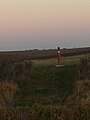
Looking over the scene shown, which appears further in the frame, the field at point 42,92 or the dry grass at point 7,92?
the dry grass at point 7,92

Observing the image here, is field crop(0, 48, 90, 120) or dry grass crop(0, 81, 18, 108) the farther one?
dry grass crop(0, 81, 18, 108)

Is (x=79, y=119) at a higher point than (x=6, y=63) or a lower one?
lower

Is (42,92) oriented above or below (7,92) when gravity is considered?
below

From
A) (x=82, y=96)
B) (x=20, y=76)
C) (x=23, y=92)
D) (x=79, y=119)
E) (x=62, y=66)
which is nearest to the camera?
(x=79, y=119)

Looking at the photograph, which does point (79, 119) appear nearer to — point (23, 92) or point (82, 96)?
point (82, 96)

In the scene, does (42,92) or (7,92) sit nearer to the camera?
(7,92)

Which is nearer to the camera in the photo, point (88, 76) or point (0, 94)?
point (0, 94)

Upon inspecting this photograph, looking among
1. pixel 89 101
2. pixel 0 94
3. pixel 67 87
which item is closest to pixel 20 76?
pixel 67 87

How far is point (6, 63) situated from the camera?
2078 cm

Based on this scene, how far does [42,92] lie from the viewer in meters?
18.6

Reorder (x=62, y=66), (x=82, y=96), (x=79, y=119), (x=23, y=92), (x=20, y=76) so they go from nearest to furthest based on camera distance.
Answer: (x=79, y=119), (x=82, y=96), (x=23, y=92), (x=20, y=76), (x=62, y=66)

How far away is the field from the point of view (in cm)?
1388

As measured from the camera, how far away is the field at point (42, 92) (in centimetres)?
1388

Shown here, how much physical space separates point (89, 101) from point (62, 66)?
9.36m
